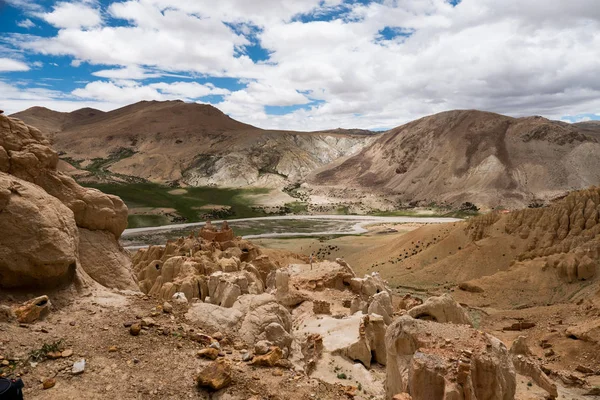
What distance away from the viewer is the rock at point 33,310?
360 inches

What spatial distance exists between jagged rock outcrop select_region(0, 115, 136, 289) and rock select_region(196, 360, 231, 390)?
4.95 meters

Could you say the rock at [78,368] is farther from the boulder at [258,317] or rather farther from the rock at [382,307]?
the rock at [382,307]

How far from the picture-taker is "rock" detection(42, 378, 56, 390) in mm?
7633

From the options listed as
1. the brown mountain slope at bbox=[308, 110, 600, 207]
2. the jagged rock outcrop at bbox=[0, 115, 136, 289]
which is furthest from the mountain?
the jagged rock outcrop at bbox=[0, 115, 136, 289]

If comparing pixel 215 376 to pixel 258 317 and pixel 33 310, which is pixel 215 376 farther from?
pixel 258 317

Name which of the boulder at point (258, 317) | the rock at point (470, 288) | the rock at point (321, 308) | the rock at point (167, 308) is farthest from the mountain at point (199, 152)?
the rock at point (167, 308)

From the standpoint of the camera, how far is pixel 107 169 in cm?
15125

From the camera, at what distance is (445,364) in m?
9.30

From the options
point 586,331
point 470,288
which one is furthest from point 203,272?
point 470,288

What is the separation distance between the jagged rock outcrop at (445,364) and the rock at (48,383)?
7.17m

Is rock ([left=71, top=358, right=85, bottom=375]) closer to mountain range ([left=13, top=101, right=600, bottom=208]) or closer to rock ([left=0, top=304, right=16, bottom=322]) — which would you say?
rock ([left=0, top=304, right=16, bottom=322])

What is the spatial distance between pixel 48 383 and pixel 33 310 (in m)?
2.27


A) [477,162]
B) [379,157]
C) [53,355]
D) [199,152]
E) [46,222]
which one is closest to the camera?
[53,355]

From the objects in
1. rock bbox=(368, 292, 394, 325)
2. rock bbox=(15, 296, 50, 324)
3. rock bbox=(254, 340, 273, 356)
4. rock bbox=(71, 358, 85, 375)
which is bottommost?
rock bbox=(368, 292, 394, 325)
